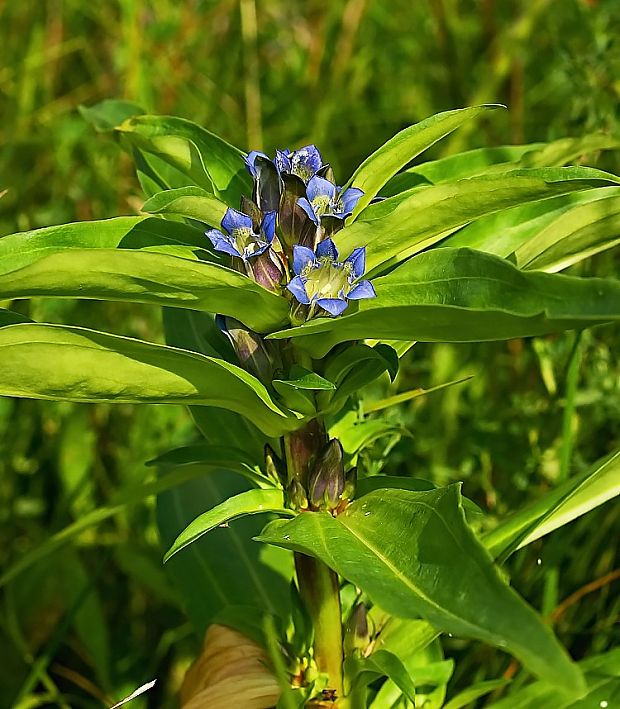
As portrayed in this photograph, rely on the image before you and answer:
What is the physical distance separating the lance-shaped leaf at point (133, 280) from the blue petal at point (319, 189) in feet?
0.38

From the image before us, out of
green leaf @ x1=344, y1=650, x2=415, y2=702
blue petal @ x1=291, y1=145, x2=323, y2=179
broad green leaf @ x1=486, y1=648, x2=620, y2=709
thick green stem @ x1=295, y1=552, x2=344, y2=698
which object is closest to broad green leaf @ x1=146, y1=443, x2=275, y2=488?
thick green stem @ x1=295, y1=552, x2=344, y2=698

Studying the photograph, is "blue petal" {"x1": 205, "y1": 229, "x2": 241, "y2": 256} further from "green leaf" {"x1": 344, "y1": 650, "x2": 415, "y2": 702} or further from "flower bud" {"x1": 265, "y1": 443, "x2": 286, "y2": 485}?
"green leaf" {"x1": 344, "y1": 650, "x2": 415, "y2": 702}

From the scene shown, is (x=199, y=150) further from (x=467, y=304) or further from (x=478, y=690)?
(x=478, y=690)

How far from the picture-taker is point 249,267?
86 cm

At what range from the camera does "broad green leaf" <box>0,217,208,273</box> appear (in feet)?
2.72

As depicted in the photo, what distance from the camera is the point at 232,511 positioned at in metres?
0.89

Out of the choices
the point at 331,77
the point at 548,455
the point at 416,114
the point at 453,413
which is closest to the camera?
the point at 548,455

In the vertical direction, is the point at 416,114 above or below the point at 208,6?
below

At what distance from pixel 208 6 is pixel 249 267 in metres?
2.09

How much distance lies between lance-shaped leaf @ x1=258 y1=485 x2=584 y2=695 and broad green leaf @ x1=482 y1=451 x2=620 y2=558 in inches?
7.0

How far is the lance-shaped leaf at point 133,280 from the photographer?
28.5 inches

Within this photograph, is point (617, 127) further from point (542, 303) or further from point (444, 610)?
point (444, 610)

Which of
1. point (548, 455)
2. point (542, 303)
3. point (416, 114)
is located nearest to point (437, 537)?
point (542, 303)

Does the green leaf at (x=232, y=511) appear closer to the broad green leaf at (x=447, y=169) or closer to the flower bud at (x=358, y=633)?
the flower bud at (x=358, y=633)
